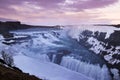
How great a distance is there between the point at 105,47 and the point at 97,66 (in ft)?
74.1

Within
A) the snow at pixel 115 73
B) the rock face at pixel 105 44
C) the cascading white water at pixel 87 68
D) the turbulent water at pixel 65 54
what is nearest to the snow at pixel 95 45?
the rock face at pixel 105 44

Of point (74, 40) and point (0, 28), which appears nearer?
point (74, 40)

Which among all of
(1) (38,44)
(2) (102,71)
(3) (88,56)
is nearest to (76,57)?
(3) (88,56)

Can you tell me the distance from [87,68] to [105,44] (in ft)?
90.1

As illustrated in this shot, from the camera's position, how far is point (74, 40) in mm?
115438

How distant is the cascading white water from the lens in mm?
62094

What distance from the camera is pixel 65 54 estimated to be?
8738 cm

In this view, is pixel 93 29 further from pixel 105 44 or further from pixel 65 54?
pixel 65 54

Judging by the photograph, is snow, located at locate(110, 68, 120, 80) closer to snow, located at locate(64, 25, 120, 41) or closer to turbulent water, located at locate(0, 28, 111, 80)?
turbulent water, located at locate(0, 28, 111, 80)

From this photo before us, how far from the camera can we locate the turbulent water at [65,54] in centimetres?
6681

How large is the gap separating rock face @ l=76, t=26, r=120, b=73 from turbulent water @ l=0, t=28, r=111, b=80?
2.23 m

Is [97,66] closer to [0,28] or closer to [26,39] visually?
[26,39]

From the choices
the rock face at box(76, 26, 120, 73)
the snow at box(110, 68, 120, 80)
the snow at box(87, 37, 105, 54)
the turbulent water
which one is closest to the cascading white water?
the turbulent water

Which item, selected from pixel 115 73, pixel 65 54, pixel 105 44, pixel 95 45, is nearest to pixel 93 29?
pixel 95 45
